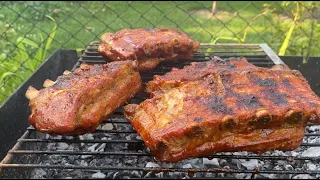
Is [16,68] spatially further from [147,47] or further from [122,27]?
[122,27]

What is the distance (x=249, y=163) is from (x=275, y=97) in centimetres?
86

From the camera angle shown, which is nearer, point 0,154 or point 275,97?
point 275,97

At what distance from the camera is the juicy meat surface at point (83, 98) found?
263 cm

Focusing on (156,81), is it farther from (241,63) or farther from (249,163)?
(249,163)

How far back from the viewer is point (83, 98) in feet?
9.12

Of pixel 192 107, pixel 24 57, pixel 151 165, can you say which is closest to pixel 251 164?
pixel 151 165

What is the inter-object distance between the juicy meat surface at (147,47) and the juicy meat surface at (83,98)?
1.25 feet

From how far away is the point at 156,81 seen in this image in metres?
3.16

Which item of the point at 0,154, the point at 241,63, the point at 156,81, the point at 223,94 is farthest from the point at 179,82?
the point at 0,154

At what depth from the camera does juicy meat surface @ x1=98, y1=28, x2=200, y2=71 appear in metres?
3.65

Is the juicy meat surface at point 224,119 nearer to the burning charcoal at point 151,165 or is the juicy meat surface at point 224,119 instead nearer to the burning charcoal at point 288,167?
the burning charcoal at point 151,165

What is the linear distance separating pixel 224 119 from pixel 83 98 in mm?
979

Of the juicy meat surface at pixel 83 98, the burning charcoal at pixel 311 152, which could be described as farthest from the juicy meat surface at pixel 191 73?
→ the burning charcoal at pixel 311 152

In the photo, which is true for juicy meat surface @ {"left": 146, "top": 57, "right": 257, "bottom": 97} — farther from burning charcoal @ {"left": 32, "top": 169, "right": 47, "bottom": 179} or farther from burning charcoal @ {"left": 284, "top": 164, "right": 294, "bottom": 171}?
burning charcoal @ {"left": 32, "top": 169, "right": 47, "bottom": 179}
